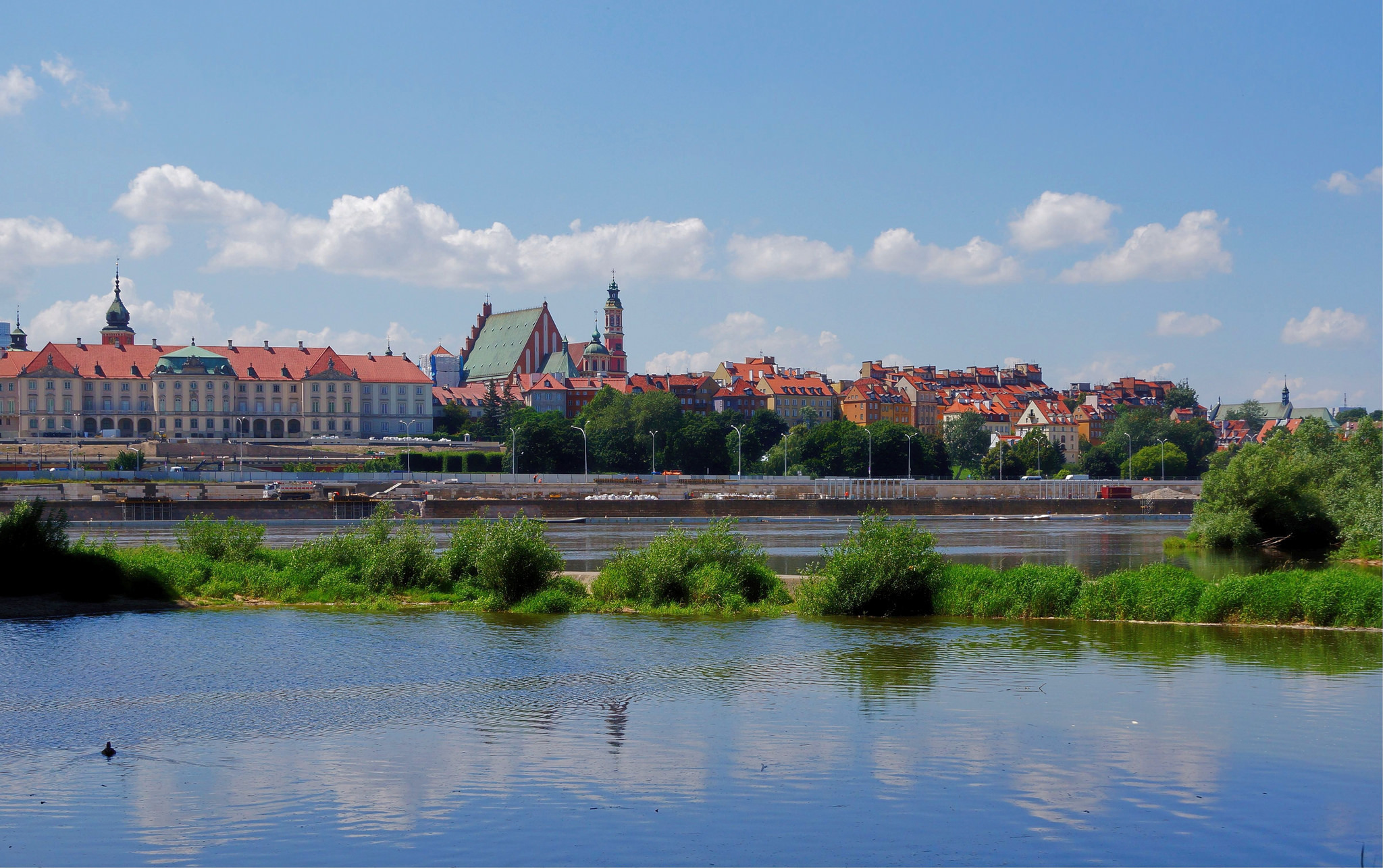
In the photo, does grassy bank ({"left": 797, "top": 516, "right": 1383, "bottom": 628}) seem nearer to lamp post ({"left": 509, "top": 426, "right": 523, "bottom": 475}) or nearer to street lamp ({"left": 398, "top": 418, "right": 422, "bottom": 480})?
street lamp ({"left": 398, "top": 418, "right": 422, "bottom": 480})

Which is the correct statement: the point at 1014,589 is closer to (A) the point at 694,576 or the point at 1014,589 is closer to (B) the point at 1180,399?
(A) the point at 694,576

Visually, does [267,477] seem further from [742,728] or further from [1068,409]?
[1068,409]

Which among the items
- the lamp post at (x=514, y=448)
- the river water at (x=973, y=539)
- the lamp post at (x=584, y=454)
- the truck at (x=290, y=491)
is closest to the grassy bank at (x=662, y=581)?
the river water at (x=973, y=539)

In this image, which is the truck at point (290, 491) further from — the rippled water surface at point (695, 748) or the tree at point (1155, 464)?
the tree at point (1155, 464)

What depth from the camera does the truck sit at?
67812 millimetres

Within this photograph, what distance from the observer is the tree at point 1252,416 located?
17212 centimetres

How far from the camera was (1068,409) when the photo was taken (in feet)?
538

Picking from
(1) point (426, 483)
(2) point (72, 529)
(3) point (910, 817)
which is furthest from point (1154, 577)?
(1) point (426, 483)

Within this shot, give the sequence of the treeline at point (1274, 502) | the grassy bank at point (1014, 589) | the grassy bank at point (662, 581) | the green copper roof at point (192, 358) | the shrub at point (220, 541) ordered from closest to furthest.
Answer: the grassy bank at point (1014, 589) → the grassy bank at point (662, 581) → the shrub at point (220, 541) → the treeline at point (1274, 502) → the green copper roof at point (192, 358)

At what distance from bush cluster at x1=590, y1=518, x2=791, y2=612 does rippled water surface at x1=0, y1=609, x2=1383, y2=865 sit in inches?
121

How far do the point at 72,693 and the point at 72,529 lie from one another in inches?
1610

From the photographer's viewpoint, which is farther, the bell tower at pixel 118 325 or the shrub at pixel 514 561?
the bell tower at pixel 118 325

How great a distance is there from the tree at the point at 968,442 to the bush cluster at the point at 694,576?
103 m

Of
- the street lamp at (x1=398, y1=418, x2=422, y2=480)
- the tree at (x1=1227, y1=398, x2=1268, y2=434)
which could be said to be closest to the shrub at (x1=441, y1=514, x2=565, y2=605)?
the street lamp at (x1=398, y1=418, x2=422, y2=480)
